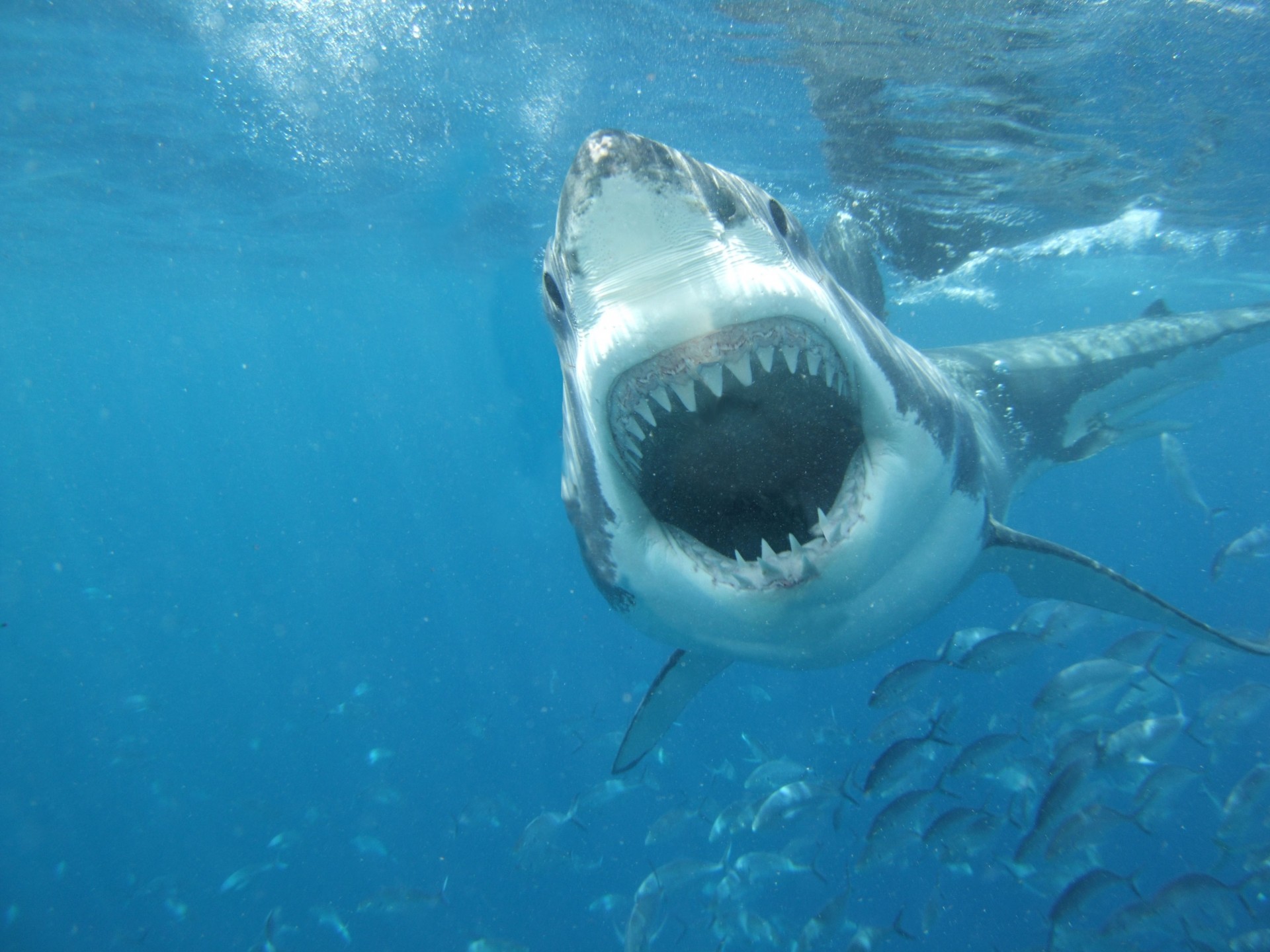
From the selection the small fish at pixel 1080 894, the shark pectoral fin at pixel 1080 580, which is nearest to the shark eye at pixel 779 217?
the shark pectoral fin at pixel 1080 580

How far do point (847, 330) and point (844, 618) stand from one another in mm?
1202

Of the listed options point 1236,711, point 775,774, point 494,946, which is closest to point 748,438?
point 775,774

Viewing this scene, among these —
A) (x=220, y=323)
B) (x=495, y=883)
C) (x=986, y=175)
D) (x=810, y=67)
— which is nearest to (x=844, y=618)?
(x=810, y=67)

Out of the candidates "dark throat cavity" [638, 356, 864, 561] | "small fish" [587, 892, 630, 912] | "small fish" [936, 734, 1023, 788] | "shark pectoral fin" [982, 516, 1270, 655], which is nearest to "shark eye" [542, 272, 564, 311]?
"dark throat cavity" [638, 356, 864, 561]

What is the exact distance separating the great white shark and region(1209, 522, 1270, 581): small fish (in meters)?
7.96

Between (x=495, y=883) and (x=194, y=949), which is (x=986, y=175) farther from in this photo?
(x=194, y=949)

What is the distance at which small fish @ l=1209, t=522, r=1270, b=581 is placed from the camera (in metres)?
9.84

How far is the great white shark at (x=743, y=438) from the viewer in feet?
6.23

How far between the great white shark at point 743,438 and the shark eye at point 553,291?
0.01m

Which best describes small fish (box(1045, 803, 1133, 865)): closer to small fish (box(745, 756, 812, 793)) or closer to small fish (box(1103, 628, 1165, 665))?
small fish (box(1103, 628, 1165, 665))

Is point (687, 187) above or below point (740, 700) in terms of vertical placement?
above

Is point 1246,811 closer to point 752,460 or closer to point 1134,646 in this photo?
point 1134,646

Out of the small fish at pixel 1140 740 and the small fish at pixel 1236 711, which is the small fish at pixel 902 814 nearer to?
the small fish at pixel 1140 740

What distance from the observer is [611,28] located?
927 cm
